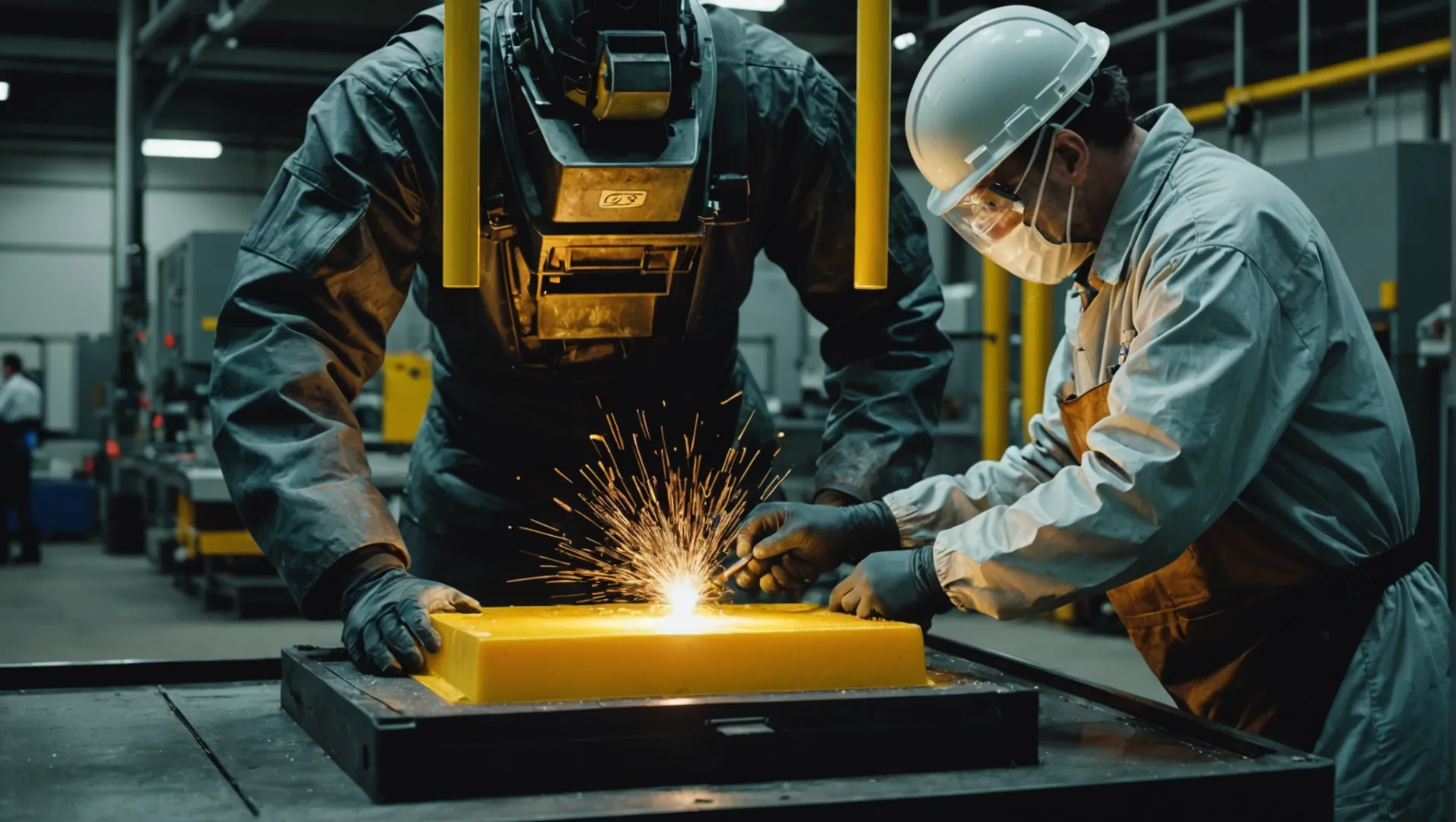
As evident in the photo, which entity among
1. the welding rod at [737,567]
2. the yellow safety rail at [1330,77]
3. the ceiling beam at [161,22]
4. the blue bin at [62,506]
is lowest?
the blue bin at [62,506]

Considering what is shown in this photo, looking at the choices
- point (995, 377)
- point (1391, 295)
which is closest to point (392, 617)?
point (1391, 295)

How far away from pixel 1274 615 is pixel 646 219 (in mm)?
832

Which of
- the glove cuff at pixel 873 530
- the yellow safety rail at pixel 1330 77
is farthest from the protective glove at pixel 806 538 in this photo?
the yellow safety rail at pixel 1330 77

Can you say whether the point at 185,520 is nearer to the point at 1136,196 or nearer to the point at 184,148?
the point at 184,148

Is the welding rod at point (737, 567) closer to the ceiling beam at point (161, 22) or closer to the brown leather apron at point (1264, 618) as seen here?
the brown leather apron at point (1264, 618)

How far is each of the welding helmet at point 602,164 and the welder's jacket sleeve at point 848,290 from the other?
0.17 m

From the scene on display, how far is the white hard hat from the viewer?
1.61 metres

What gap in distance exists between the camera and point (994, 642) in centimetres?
645

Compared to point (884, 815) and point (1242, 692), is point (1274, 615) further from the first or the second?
point (884, 815)

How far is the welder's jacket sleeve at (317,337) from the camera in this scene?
1.70 m

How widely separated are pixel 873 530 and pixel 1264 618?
0.49 metres

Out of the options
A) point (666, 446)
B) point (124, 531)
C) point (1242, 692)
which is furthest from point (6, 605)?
point (1242, 692)

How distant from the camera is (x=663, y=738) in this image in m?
1.29

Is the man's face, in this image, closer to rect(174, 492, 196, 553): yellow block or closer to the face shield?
the face shield
